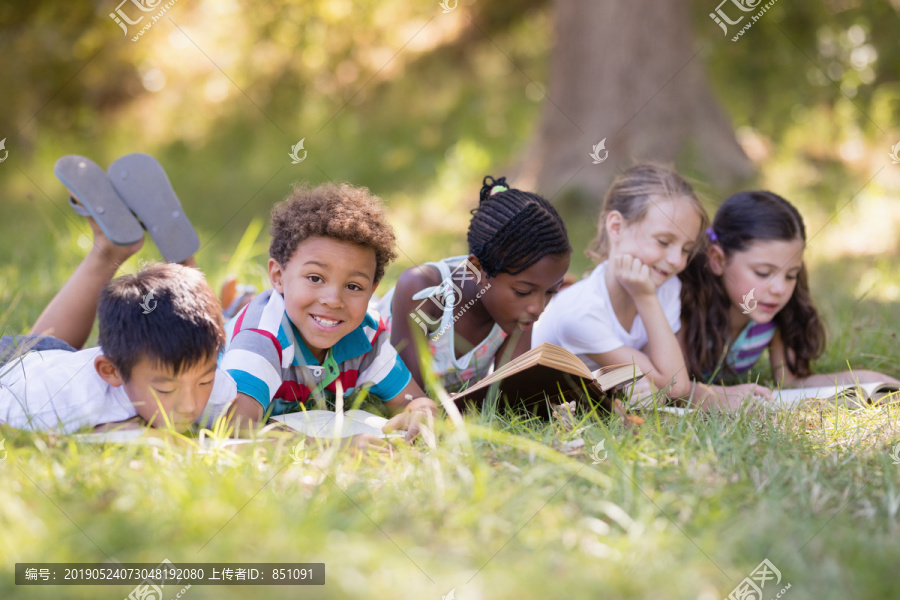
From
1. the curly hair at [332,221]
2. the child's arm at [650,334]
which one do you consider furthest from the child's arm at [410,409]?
the child's arm at [650,334]

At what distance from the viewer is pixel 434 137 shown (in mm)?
8852

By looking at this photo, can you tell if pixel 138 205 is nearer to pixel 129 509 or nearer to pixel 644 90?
pixel 129 509

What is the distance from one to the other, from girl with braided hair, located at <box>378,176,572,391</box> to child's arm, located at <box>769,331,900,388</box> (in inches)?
49.9

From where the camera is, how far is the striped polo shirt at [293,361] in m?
2.55

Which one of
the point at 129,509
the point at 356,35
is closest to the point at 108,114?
the point at 356,35

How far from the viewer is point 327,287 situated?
2.65 metres

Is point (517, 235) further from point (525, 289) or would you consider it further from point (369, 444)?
point (369, 444)

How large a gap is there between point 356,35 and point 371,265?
6545 mm

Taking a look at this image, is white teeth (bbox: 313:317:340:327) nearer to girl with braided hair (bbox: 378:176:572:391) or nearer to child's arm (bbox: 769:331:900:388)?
girl with braided hair (bbox: 378:176:572:391)

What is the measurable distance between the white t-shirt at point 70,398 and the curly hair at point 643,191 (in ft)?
6.06

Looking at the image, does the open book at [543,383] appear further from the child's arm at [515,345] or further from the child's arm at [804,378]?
the child's arm at [804,378]

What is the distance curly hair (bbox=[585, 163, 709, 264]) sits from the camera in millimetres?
3273

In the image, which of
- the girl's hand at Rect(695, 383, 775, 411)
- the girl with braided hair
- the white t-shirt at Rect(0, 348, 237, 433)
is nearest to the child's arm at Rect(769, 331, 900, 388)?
the girl's hand at Rect(695, 383, 775, 411)

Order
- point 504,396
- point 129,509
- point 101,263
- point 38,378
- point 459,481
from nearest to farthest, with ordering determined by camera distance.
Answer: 1. point 129,509
2. point 459,481
3. point 38,378
4. point 504,396
5. point 101,263
